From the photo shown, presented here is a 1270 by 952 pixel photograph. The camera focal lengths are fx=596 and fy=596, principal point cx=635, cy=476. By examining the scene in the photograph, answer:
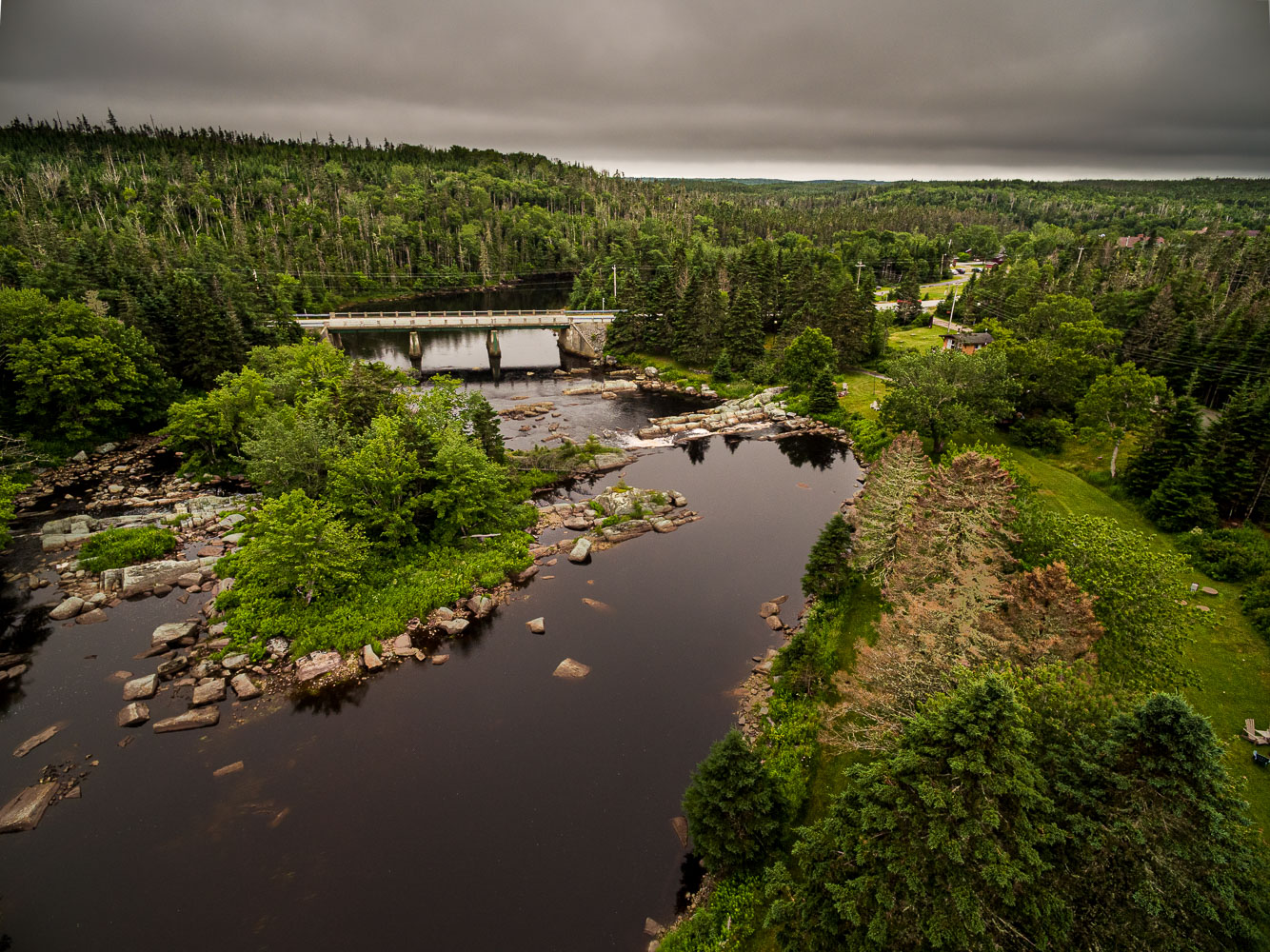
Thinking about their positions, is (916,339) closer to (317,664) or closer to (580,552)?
(580,552)

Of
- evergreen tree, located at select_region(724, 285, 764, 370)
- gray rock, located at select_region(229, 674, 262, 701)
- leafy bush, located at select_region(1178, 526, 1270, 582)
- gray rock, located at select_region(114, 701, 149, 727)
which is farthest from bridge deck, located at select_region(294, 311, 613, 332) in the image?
leafy bush, located at select_region(1178, 526, 1270, 582)

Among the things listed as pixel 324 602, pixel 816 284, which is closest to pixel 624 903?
pixel 324 602

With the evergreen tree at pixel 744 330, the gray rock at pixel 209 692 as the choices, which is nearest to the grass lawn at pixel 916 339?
the evergreen tree at pixel 744 330

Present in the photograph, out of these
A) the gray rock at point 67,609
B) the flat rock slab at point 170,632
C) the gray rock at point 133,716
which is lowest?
the gray rock at point 133,716

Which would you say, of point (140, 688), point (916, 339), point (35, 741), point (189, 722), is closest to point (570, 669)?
A: point (189, 722)

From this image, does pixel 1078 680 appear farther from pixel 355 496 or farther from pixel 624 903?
pixel 355 496

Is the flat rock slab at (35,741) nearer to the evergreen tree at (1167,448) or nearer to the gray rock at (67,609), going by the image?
the gray rock at (67,609)

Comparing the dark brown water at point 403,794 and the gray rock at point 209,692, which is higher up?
the gray rock at point 209,692

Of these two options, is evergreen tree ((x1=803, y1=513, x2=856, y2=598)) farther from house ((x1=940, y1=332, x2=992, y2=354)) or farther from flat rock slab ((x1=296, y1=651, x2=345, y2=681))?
house ((x1=940, y1=332, x2=992, y2=354))
